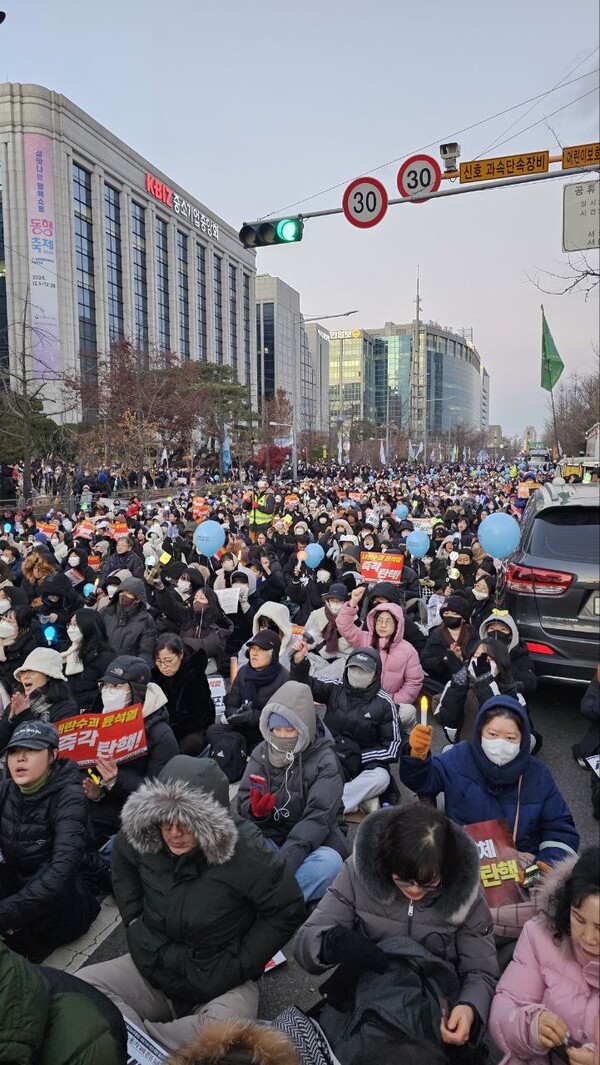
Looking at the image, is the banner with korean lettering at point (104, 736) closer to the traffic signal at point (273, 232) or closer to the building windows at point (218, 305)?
the traffic signal at point (273, 232)

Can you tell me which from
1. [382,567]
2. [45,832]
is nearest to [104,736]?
[45,832]

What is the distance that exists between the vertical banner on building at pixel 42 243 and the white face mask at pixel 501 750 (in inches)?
1875

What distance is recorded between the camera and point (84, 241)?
51969mm

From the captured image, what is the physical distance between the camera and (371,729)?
14.7ft

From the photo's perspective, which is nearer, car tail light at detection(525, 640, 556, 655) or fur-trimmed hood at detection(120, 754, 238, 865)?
fur-trimmed hood at detection(120, 754, 238, 865)

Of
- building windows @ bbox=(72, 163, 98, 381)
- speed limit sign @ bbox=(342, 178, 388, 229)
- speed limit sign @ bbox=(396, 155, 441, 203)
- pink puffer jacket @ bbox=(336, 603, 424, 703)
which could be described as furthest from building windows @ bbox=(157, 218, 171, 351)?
pink puffer jacket @ bbox=(336, 603, 424, 703)

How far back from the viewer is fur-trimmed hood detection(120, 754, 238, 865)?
99.9 inches

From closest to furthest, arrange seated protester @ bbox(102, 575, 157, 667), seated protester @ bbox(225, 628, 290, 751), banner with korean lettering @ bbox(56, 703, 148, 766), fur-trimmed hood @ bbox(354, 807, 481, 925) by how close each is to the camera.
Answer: fur-trimmed hood @ bbox(354, 807, 481, 925)
banner with korean lettering @ bbox(56, 703, 148, 766)
seated protester @ bbox(225, 628, 290, 751)
seated protester @ bbox(102, 575, 157, 667)

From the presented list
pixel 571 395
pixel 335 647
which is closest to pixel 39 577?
pixel 335 647

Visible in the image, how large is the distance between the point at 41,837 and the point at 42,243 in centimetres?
5136

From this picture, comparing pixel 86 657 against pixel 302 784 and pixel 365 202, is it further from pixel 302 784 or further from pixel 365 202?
pixel 365 202

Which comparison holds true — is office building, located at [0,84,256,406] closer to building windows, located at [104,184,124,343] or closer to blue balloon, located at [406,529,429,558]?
building windows, located at [104,184,124,343]

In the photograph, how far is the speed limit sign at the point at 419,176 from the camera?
6.87 meters

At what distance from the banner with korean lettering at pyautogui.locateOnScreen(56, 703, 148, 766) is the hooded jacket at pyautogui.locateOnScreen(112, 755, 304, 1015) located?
1.29m
